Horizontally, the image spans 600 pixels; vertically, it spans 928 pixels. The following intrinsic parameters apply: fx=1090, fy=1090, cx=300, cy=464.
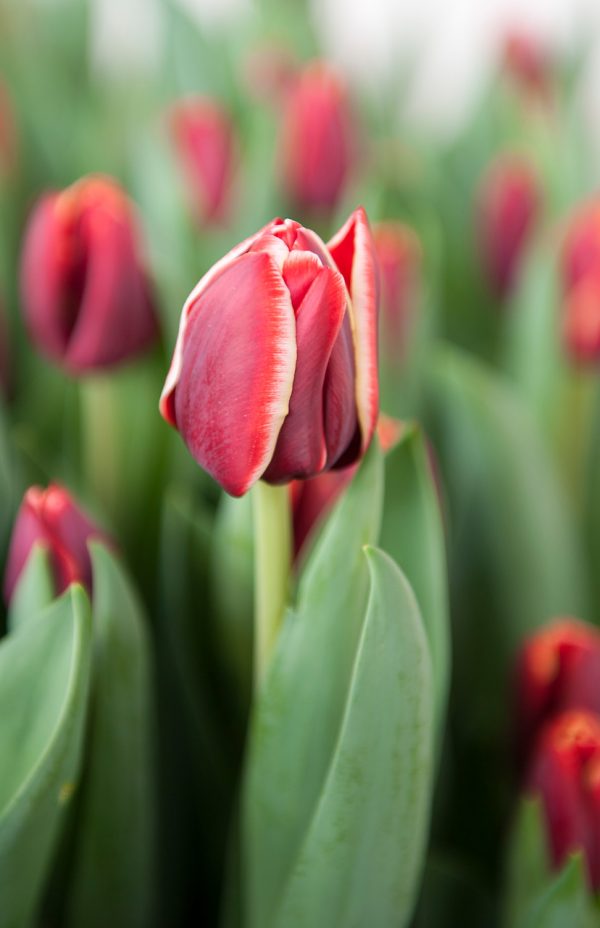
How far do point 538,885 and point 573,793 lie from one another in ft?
0.11

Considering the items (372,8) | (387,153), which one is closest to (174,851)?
(387,153)

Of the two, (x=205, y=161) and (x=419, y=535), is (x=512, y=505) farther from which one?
(x=205, y=161)

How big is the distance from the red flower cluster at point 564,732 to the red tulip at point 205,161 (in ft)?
1.04

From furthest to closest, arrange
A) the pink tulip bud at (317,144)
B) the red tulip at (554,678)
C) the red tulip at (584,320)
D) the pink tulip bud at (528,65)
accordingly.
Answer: the pink tulip bud at (528,65), the pink tulip bud at (317,144), the red tulip at (584,320), the red tulip at (554,678)

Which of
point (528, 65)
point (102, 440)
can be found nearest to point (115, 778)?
point (102, 440)

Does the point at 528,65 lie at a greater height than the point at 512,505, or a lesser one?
greater

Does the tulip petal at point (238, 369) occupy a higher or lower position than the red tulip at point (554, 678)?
higher

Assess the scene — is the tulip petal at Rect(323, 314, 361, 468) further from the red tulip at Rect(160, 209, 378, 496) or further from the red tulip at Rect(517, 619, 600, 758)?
the red tulip at Rect(517, 619, 600, 758)

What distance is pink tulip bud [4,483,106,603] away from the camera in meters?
0.28

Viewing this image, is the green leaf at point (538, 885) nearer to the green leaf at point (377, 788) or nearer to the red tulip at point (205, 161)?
the green leaf at point (377, 788)

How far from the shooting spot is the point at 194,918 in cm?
39

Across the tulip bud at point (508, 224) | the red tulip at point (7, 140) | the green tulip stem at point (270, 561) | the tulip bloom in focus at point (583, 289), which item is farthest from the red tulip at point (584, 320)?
the red tulip at point (7, 140)

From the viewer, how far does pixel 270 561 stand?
28 centimetres

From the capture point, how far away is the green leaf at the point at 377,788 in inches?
9.8
